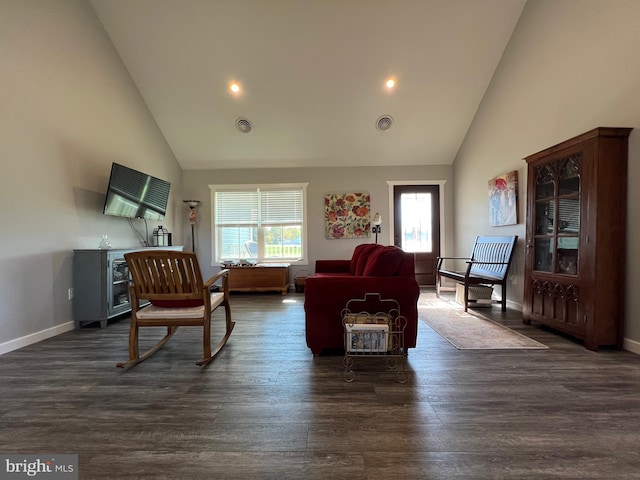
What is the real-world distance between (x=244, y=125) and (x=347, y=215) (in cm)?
250

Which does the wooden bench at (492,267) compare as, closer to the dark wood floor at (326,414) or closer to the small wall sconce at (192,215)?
the dark wood floor at (326,414)

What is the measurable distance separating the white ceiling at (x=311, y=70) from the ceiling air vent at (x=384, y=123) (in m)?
0.07

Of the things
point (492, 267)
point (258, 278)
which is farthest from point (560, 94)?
point (258, 278)

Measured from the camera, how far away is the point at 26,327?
278cm

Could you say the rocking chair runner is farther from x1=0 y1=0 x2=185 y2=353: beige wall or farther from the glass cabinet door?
the glass cabinet door

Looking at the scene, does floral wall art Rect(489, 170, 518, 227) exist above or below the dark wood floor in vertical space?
above

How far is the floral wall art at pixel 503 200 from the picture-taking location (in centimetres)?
397

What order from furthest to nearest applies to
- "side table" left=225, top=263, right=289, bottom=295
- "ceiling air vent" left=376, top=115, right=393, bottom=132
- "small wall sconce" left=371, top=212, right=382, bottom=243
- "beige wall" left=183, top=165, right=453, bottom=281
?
"beige wall" left=183, top=165, right=453, bottom=281, "small wall sconce" left=371, top=212, right=382, bottom=243, "side table" left=225, top=263, right=289, bottom=295, "ceiling air vent" left=376, top=115, right=393, bottom=132

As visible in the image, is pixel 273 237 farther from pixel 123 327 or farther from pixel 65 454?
pixel 65 454

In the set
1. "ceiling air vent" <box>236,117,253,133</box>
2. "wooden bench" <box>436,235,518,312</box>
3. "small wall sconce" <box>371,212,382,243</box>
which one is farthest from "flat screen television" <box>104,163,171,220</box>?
"wooden bench" <box>436,235,518,312</box>

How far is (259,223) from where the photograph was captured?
5938 millimetres

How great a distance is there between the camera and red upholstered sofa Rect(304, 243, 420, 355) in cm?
237

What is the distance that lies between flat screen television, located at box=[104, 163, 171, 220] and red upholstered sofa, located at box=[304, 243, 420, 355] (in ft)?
9.61

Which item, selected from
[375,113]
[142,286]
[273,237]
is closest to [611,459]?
[142,286]
